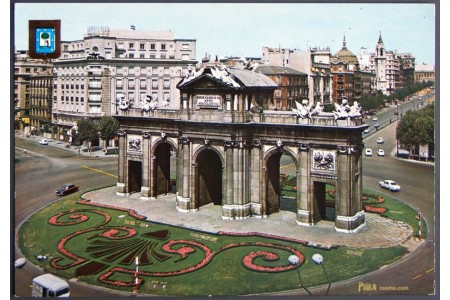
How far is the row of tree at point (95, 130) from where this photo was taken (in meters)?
80.8

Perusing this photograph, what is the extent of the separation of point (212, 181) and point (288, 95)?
5377 cm

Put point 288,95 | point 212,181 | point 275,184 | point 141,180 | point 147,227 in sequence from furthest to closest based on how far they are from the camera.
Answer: point 288,95
point 141,180
point 212,181
point 275,184
point 147,227

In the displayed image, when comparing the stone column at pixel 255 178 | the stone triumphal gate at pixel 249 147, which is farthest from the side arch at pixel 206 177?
the stone column at pixel 255 178

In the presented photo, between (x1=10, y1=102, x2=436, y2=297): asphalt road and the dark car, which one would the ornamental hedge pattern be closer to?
(x1=10, y1=102, x2=436, y2=297): asphalt road

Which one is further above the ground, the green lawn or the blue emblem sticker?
the blue emblem sticker

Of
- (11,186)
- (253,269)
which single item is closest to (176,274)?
(253,269)

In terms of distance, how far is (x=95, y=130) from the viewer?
8194 centimetres

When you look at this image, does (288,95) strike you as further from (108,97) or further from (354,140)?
(354,140)

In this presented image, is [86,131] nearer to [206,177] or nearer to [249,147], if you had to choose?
[206,177]

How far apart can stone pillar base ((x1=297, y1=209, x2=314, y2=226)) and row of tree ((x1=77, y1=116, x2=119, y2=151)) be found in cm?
4492

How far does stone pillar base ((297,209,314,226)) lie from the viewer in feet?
160

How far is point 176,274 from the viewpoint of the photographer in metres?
39.0

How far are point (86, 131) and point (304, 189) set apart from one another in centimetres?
4562

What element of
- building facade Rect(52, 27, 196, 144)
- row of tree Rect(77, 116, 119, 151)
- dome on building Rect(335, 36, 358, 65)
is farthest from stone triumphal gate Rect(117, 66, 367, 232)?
dome on building Rect(335, 36, 358, 65)
